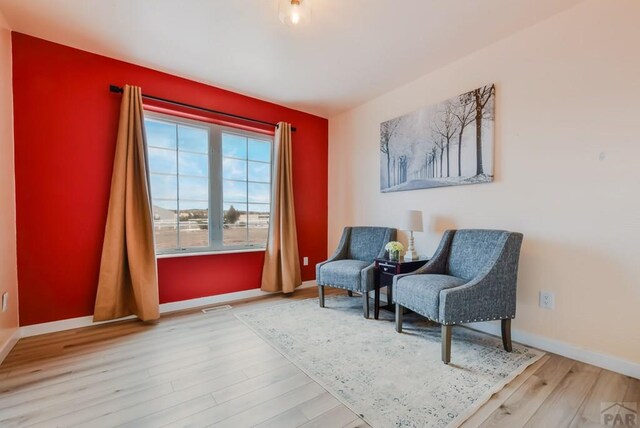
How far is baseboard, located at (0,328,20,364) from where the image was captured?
1.93 m

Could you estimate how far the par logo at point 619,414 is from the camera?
1350 mm

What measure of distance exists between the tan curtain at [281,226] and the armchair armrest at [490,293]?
200 cm

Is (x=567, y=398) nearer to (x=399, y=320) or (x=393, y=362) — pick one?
(x=393, y=362)

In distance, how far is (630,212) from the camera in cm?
176

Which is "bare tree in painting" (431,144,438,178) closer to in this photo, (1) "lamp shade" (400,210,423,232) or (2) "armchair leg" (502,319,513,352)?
(1) "lamp shade" (400,210,423,232)

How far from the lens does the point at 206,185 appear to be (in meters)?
3.18

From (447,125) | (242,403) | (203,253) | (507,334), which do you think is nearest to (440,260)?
(507,334)

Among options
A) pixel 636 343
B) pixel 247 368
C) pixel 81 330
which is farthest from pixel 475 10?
pixel 81 330

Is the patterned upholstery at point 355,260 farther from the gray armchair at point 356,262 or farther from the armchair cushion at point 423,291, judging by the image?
the armchair cushion at point 423,291

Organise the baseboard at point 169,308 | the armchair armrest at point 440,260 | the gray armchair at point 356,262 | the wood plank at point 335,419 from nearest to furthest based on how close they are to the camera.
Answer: the wood plank at point 335,419 < the baseboard at point 169,308 < the armchair armrest at point 440,260 < the gray armchair at point 356,262

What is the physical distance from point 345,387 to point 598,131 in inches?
91.9

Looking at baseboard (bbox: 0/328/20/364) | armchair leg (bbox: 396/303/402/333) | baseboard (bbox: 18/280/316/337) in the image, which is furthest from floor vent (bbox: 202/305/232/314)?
armchair leg (bbox: 396/303/402/333)

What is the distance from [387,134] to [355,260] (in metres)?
1.52

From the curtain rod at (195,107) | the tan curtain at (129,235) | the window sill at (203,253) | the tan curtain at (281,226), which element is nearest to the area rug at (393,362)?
the tan curtain at (281,226)
